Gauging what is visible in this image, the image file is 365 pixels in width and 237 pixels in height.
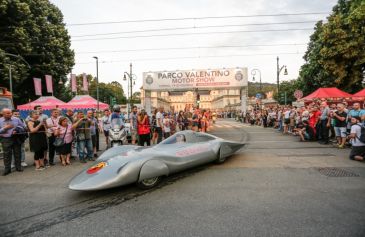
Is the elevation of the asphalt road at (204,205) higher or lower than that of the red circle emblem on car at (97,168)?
lower

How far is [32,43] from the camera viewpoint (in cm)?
1977

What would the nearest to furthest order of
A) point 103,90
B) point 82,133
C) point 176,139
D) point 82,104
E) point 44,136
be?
point 176,139
point 44,136
point 82,133
point 82,104
point 103,90

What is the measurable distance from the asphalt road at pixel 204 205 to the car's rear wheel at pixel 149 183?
0.45 ft

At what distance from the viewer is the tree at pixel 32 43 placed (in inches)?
681

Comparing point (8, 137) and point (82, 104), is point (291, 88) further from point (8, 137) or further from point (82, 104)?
point (8, 137)

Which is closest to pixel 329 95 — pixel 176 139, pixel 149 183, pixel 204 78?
pixel 204 78

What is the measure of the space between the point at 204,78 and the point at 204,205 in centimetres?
1642

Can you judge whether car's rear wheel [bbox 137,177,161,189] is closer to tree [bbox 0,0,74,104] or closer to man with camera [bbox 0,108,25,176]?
man with camera [bbox 0,108,25,176]

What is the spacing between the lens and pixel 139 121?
8.83 metres

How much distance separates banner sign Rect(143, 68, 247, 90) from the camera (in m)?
19.7

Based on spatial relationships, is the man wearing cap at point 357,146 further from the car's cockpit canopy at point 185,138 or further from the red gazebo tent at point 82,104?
the red gazebo tent at point 82,104

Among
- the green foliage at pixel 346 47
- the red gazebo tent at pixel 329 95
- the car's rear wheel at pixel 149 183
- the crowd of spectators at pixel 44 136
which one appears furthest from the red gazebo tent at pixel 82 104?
the green foliage at pixel 346 47

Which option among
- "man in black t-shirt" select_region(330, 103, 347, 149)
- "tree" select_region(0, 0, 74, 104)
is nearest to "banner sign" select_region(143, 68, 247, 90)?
"tree" select_region(0, 0, 74, 104)

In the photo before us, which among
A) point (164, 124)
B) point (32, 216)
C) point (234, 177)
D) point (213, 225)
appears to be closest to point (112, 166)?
point (32, 216)
